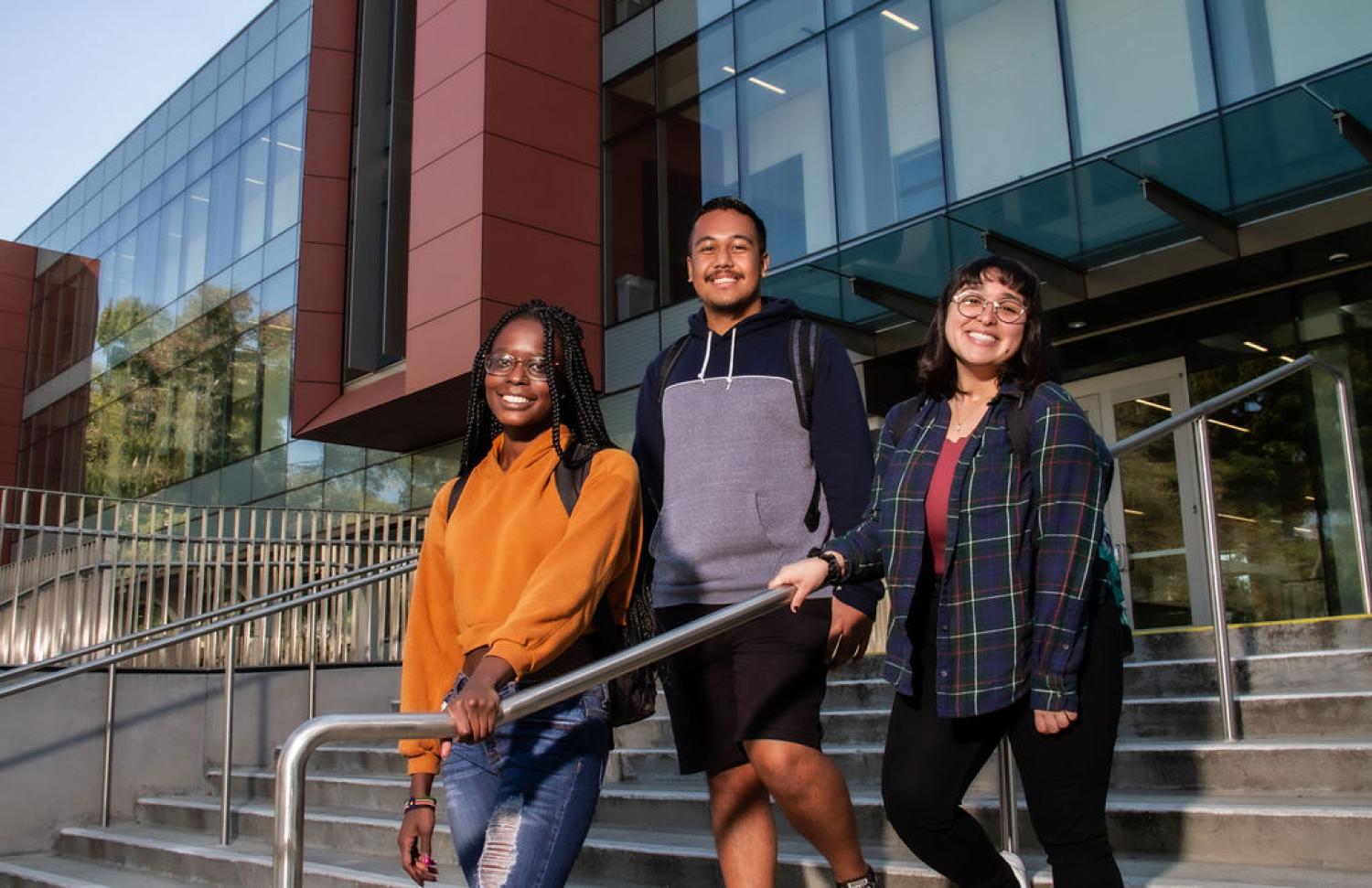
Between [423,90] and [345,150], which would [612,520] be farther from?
[345,150]

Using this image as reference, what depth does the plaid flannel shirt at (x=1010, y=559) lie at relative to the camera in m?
2.41

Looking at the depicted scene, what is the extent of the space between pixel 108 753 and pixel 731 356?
5830mm

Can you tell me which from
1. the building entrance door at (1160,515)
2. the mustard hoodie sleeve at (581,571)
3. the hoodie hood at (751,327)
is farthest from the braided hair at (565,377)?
the building entrance door at (1160,515)

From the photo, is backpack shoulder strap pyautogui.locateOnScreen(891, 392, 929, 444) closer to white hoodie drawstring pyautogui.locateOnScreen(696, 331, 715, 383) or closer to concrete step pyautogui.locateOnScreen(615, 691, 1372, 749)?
white hoodie drawstring pyautogui.locateOnScreen(696, 331, 715, 383)

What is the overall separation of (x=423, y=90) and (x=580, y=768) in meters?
14.5

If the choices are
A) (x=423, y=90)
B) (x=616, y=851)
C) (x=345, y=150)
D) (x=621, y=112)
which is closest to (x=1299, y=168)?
(x=616, y=851)

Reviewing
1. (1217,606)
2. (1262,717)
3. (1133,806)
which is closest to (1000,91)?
(1217,606)

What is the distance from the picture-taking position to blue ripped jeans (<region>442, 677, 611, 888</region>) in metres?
2.25

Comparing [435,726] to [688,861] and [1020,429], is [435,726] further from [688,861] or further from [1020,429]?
[688,861]

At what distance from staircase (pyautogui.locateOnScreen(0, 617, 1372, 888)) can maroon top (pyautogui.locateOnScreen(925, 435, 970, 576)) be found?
1365 millimetres

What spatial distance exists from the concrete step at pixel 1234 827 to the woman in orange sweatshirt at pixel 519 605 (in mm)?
2126

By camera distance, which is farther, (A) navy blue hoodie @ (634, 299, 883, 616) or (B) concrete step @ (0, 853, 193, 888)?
(B) concrete step @ (0, 853, 193, 888)

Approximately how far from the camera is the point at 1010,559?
2.50 metres

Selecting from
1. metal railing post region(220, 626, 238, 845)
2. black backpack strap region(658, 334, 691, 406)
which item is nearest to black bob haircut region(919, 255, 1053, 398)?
black backpack strap region(658, 334, 691, 406)
